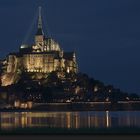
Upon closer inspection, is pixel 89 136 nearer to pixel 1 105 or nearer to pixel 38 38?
pixel 1 105

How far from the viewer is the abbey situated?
10331 centimetres

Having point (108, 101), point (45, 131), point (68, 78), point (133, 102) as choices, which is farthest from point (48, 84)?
point (45, 131)

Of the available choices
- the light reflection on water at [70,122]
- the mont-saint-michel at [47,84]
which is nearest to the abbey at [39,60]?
the mont-saint-michel at [47,84]

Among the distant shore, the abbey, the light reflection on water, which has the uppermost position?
the abbey

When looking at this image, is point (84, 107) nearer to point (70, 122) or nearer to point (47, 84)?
point (47, 84)

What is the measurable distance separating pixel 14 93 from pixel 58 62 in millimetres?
9300

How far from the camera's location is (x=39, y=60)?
337 feet

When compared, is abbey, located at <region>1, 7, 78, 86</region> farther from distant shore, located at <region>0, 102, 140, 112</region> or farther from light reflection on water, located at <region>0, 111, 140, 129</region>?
light reflection on water, located at <region>0, 111, 140, 129</region>

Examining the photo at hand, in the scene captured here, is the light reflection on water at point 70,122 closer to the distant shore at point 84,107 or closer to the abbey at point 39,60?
the distant shore at point 84,107

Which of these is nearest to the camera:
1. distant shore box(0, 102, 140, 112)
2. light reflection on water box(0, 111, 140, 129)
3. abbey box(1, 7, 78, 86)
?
light reflection on water box(0, 111, 140, 129)

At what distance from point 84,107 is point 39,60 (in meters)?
11.4

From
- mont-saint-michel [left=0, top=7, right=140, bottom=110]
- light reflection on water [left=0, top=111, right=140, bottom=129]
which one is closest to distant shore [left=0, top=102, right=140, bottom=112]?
mont-saint-michel [left=0, top=7, right=140, bottom=110]

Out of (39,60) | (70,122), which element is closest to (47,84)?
(39,60)

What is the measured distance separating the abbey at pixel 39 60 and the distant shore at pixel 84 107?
21.2 feet
